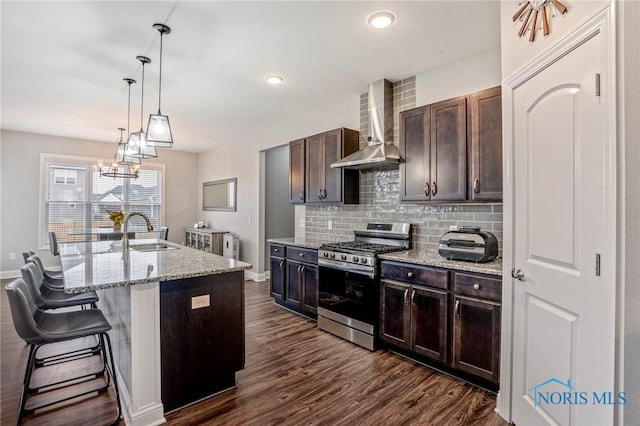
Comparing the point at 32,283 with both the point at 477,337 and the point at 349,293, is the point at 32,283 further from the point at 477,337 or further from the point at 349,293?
the point at 477,337

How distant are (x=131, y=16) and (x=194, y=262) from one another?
1.94 meters

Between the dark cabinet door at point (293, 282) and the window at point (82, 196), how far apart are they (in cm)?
428

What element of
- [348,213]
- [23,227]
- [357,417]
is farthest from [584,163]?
[23,227]

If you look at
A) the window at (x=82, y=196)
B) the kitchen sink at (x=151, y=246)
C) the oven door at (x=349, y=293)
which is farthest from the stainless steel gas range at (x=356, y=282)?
the window at (x=82, y=196)

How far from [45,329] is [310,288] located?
246cm

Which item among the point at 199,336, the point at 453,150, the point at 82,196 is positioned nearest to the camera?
the point at 199,336

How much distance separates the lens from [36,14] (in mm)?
2365

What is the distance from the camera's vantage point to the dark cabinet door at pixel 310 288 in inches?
148

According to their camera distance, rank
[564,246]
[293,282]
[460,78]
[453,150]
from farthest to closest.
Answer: [293,282] < [460,78] < [453,150] < [564,246]

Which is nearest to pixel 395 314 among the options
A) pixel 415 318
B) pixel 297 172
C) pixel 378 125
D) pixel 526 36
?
pixel 415 318

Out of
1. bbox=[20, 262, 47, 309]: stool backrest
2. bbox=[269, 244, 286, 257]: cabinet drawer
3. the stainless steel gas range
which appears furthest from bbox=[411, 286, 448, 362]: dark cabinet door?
bbox=[20, 262, 47, 309]: stool backrest

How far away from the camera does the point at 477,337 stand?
2.35m

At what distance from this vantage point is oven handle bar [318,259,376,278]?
3037 millimetres

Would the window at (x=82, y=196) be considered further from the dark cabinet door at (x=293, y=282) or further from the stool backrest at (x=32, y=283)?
the dark cabinet door at (x=293, y=282)
